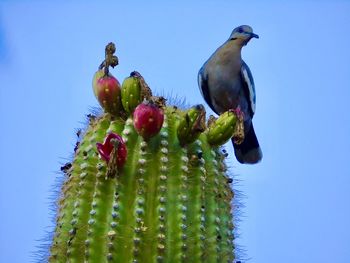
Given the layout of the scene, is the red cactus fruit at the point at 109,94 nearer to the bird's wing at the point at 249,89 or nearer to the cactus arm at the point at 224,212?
the cactus arm at the point at 224,212

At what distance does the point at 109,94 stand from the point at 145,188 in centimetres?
61

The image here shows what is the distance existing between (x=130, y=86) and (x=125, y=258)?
877mm

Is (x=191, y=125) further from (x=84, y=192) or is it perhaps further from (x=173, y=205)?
(x=84, y=192)

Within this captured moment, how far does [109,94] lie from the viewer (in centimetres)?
317

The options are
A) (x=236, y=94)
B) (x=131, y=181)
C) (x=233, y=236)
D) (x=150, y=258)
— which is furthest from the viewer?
(x=236, y=94)

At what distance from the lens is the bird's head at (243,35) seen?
7.43 meters

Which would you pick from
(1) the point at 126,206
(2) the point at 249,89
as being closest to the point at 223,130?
(1) the point at 126,206

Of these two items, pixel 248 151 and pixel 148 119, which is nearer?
pixel 148 119

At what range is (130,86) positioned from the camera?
3.09m

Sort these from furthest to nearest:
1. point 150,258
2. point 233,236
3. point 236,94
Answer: point 236,94
point 233,236
point 150,258

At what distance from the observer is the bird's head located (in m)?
7.43

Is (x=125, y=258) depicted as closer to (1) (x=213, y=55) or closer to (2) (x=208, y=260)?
(2) (x=208, y=260)

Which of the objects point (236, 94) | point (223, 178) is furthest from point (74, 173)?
point (236, 94)

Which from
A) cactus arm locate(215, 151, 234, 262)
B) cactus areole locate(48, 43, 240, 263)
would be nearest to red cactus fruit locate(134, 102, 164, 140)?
cactus areole locate(48, 43, 240, 263)
